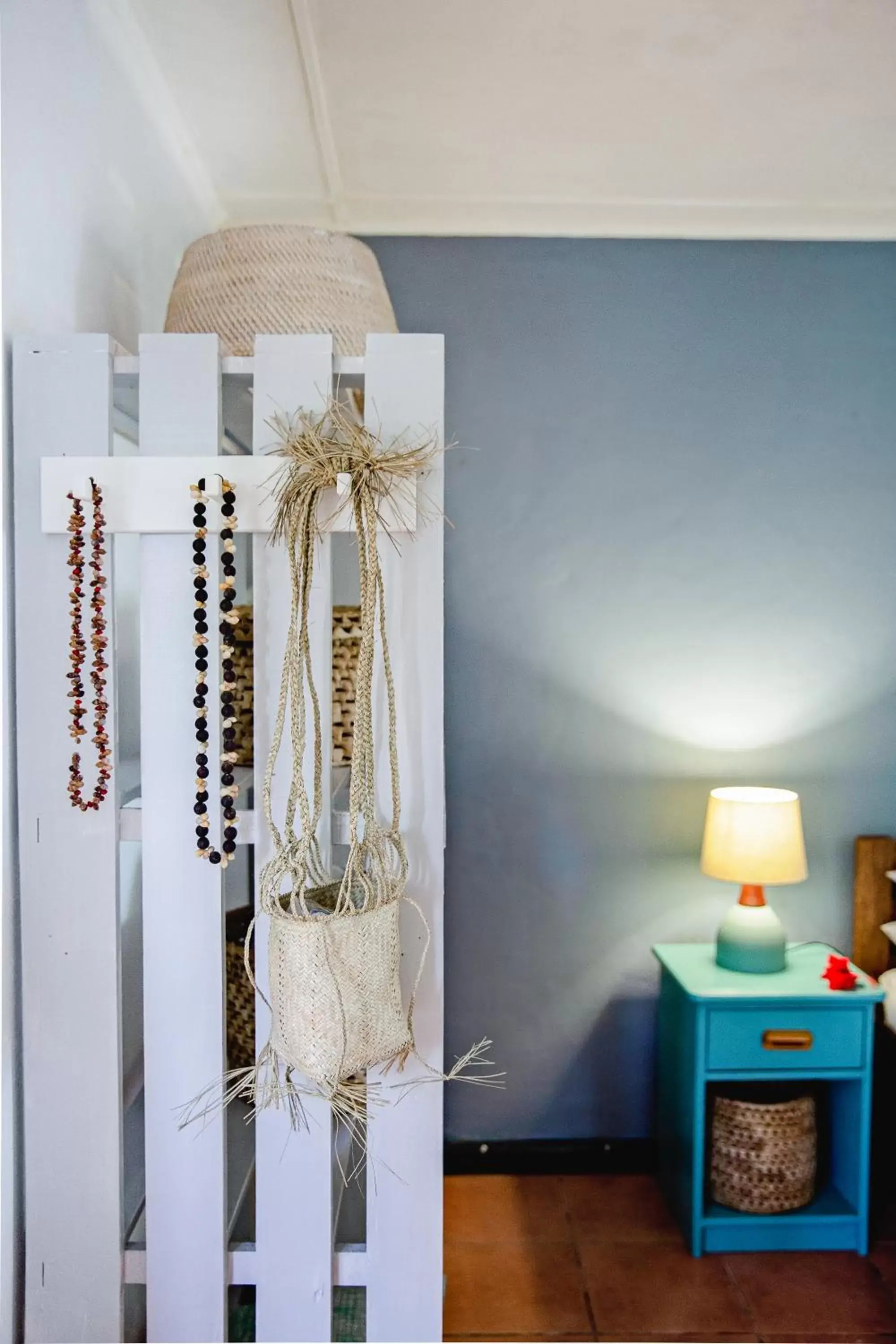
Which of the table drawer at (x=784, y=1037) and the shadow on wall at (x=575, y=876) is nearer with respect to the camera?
the table drawer at (x=784, y=1037)

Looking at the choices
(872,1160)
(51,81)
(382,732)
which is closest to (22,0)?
(51,81)

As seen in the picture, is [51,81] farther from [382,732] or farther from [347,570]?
[347,570]

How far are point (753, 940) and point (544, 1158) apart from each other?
84 centimetres

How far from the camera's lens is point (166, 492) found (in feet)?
4.00

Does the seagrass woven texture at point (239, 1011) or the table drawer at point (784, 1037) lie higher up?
the seagrass woven texture at point (239, 1011)

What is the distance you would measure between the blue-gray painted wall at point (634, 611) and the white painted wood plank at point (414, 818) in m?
1.19

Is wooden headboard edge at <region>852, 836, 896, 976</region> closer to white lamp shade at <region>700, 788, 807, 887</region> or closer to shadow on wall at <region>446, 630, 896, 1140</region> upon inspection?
shadow on wall at <region>446, 630, 896, 1140</region>

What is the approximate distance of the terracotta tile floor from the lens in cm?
187

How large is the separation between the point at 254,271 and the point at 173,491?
438 mm

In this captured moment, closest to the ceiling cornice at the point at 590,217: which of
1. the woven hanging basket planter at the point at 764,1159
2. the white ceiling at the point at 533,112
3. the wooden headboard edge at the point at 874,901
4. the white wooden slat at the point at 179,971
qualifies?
the white ceiling at the point at 533,112

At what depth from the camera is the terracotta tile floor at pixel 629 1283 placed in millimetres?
1865

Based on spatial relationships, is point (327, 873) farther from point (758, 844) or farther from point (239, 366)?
point (758, 844)

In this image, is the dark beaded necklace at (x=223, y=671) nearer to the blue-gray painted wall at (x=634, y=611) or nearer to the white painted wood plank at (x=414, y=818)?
the white painted wood plank at (x=414, y=818)

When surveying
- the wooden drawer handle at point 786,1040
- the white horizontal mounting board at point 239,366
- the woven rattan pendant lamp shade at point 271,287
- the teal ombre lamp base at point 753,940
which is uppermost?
the woven rattan pendant lamp shade at point 271,287
